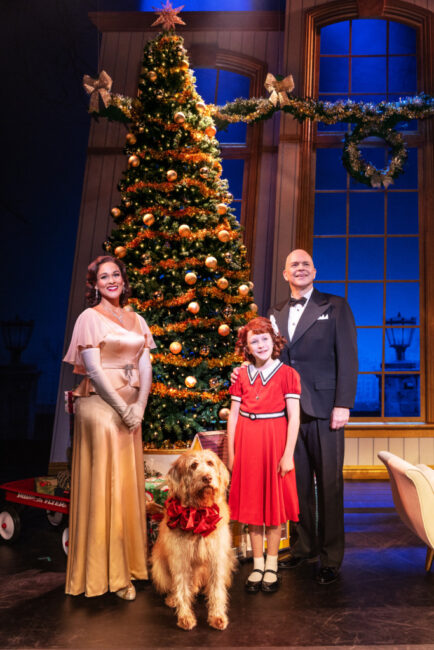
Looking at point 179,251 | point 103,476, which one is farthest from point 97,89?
point 103,476

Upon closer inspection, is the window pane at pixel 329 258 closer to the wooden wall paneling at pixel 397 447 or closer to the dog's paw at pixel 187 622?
the wooden wall paneling at pixel 397 447

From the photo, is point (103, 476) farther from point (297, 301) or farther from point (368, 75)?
point (368, 75)

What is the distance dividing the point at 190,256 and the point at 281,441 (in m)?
2.19

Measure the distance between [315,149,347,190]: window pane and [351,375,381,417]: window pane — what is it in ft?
7.91

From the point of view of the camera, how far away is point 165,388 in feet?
14.3

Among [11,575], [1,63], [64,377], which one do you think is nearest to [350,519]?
[11,575]

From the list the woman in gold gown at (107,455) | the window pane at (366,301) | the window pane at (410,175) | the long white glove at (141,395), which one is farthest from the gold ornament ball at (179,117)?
the window pane at (410,175)

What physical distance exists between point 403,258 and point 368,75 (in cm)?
241

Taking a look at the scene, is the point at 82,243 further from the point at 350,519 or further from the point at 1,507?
the point at 350,519

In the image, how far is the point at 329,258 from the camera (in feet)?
22.1

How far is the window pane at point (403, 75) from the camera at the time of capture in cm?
684

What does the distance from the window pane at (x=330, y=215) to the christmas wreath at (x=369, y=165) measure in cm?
70

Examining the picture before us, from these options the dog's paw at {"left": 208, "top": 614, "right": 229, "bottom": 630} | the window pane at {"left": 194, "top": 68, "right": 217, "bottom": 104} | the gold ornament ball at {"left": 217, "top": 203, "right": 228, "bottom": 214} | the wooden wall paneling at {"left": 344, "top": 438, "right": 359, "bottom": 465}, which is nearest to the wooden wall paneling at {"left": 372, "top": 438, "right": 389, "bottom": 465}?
the wooden wall paneling at {"left": 344, "top": 438, "right": 359, "bottom": 465}

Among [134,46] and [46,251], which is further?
[46,251]
